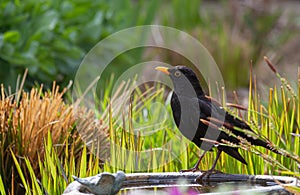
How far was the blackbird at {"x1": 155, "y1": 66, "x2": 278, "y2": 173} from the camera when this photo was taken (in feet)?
7.93

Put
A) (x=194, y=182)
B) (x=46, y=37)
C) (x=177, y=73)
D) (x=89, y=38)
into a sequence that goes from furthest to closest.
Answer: (x=89, y=38) < (x=46, y=37) < (x=177, y=73) < (x=194, y=182)

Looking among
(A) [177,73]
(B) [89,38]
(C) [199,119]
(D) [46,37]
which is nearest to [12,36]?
(D) [46,37]

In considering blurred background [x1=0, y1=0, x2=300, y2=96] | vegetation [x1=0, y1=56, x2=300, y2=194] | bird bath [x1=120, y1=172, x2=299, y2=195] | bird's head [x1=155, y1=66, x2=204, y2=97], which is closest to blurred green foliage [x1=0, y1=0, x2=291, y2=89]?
blurred background [x1=0, y1=0, x2=300, y2=96]

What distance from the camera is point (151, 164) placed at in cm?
295

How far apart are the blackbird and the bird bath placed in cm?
9

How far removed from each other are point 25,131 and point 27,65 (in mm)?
1565

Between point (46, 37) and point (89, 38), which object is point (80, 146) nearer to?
point (46, 37)

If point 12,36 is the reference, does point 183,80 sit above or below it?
below

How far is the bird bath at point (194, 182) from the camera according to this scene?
2.22m

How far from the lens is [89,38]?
5.14 m

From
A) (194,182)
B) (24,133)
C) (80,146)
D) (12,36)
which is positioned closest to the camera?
(194,182)

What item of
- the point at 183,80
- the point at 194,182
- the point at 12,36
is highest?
the point at 12,36

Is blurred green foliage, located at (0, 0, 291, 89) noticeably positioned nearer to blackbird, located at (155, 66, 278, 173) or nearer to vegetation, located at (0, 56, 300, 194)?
vegetation, located at (0, 56, 300, 194)

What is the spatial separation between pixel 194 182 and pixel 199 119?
0.24 meters
